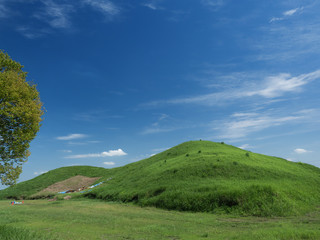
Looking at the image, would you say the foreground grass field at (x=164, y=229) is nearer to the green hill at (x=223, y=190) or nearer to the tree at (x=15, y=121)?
the green hill at (x=223, y=190)

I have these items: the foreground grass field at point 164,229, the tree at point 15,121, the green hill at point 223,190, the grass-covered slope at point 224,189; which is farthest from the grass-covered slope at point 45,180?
the foreground grass field at point 164,229

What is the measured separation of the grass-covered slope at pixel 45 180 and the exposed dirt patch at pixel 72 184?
2.95m

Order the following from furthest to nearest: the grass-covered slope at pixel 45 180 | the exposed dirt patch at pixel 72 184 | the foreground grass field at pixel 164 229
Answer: the grass-covered slope at pixel 45 180 < the exposed dirt patch at pixel 72 184 < the foreground grass field at pixel 164 229

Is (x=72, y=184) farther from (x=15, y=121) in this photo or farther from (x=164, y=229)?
(x=164, y=229)

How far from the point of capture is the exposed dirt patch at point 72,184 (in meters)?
59.6

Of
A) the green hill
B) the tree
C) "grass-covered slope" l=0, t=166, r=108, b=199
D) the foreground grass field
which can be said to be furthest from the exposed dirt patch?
the foreground grass field

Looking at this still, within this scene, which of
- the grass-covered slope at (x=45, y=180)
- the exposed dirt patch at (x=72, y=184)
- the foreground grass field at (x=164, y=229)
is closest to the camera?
the foreground grass field at (x=164, y=229)

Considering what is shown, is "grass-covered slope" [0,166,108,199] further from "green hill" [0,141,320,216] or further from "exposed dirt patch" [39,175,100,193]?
"green hill" [0,141,320,216]

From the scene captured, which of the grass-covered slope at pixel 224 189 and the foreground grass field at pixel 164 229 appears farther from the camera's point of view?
the grass-covered slope at pixel 224 189

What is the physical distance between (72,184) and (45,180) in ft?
40.1

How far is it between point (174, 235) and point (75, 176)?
209ft

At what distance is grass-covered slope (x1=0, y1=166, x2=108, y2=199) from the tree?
127 feet

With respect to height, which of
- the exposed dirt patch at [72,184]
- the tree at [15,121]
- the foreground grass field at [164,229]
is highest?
the tree at [15,121]

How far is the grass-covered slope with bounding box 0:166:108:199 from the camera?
6043 centimetres
